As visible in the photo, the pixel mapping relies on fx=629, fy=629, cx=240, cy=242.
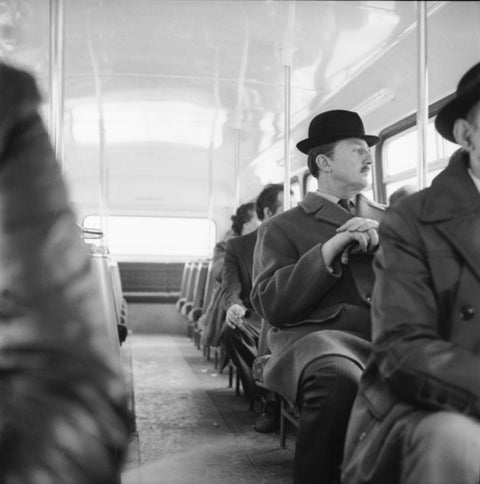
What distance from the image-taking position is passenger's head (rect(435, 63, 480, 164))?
5.45ft

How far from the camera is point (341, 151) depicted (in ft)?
9.35

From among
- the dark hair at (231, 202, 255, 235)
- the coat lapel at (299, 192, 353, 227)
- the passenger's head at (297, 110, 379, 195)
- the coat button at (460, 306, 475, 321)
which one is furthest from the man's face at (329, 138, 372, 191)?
the dark hair at (231, 202, 255, 235)

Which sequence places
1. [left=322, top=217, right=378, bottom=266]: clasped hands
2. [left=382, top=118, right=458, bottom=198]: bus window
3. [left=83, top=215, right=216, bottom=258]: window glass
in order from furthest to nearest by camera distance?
[left=83, top=215, right=216, bottom=258]: window glass, [left=382, top=118, right=458, bottom=198]: bus window, [left=322, top=217, right=378, bottom=266]: clasped hands

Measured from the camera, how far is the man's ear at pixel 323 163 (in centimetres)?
283

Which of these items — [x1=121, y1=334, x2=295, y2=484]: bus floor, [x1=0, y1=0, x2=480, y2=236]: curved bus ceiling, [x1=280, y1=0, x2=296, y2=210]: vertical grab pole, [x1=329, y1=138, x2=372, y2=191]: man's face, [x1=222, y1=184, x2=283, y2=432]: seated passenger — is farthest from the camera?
[x1=222, y1=184, x2=283, y2=432]: seated passenger

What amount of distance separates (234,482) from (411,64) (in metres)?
3.09

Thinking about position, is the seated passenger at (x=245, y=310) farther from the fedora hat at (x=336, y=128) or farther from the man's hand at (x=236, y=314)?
the fedora hat at (x=336, y=128)

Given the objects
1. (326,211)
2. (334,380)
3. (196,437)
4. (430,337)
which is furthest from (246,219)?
(430,337)

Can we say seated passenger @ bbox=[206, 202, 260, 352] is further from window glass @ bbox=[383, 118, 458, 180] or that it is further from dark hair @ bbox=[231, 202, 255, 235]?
window glass @ bbox=[383, 118, 458, 180]

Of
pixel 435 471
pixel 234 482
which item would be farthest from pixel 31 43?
pixel 435 471

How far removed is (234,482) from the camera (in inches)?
121

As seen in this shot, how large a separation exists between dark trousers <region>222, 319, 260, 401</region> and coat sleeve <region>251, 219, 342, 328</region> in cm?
156

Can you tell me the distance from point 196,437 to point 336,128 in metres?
2.13

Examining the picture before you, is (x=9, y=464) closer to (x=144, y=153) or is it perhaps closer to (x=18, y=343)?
(x=18, y=343)
